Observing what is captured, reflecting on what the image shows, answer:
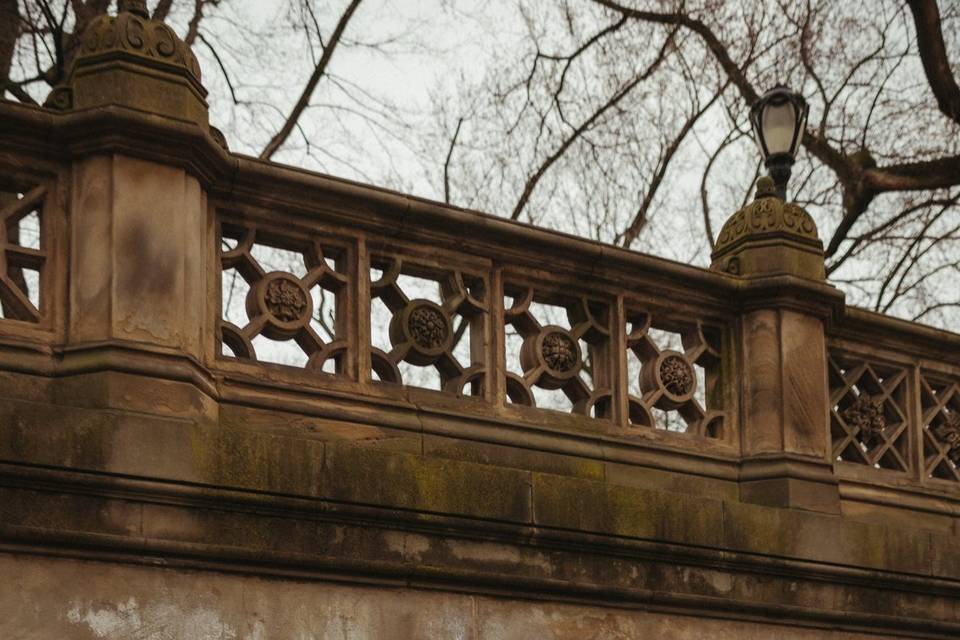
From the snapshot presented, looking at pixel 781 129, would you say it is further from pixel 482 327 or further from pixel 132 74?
pixel 132 74

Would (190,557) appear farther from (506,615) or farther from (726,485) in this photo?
(726,485)

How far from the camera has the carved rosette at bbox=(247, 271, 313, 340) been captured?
578 cm

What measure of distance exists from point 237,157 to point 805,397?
2.68m

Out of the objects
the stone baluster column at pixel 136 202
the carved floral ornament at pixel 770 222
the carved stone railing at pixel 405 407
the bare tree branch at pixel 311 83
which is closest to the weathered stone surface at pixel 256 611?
the carved stone railing at pixel 405 407

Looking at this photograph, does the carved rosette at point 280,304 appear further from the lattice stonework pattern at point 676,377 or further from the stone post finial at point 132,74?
the lattice stonework pattern at point 676,377

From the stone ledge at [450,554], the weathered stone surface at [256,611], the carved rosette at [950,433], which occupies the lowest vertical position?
the weathered stone surface at [256,611]

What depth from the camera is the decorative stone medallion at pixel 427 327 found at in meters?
6.18

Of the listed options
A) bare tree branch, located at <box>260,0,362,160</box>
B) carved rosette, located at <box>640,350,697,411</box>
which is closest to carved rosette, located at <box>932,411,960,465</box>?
carved rosette, located at <box>640,350,697,411</box>

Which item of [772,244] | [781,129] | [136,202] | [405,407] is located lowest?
[405,407]

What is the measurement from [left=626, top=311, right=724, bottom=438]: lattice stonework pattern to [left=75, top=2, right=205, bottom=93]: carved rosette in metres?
2.19

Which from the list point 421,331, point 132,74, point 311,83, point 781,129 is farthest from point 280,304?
point 311,83

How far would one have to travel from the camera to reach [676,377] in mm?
6902

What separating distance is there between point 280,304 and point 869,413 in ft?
10.1

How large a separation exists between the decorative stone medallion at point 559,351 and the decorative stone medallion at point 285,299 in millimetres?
1091
